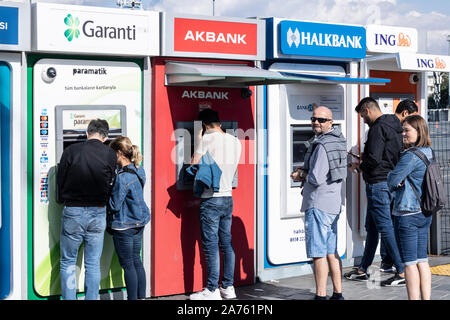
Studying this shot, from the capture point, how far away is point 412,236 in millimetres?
5539

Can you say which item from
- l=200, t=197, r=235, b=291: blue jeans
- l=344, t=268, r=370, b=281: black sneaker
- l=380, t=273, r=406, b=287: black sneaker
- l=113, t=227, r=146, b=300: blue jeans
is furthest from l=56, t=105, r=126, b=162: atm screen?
l=380, t=273, r=406, b=287: black sneaker

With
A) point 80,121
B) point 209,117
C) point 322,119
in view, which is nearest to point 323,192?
point 322,119

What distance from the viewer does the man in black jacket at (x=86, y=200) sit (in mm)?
5750

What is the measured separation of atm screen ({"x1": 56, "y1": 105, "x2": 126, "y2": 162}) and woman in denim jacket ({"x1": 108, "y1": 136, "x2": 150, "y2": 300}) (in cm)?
37

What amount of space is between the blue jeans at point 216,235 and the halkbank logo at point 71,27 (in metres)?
1.86

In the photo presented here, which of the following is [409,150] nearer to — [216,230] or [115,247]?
[216,230]

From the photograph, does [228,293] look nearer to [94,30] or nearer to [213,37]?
[213,37]

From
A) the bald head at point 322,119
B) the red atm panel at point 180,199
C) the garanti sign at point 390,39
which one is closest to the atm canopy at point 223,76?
the red atm panel at point 180,199

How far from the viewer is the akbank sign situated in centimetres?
746

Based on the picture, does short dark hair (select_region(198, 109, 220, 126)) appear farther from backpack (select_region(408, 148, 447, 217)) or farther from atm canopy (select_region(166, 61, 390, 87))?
backpack (select_region(408, 148, 447, 217))

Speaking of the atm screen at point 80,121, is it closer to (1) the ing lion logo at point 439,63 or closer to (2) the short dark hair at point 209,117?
(2) the short dark hair at point 209,117

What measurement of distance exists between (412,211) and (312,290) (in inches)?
73.9
